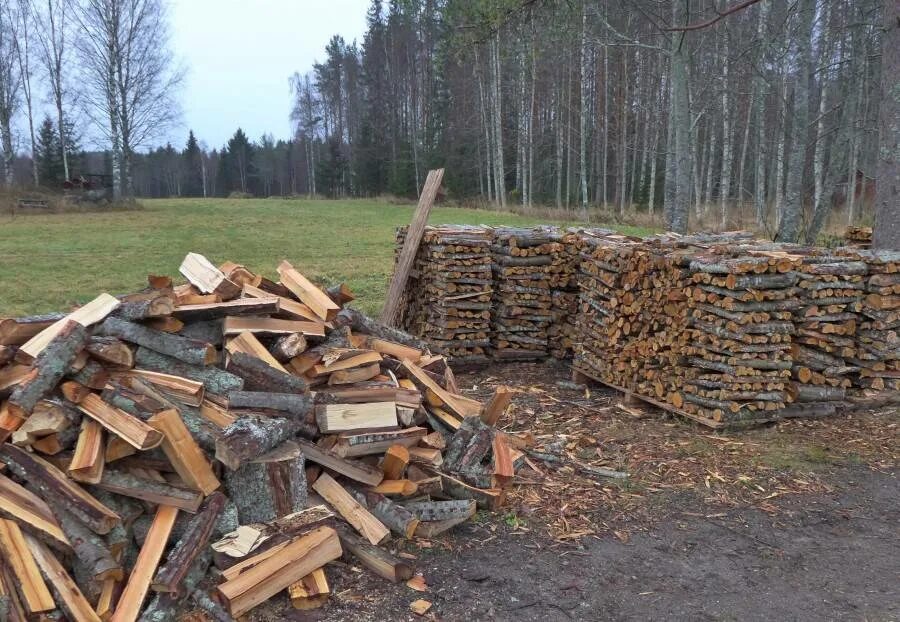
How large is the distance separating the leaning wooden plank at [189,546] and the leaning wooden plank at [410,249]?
486 cm

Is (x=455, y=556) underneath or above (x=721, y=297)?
underneath

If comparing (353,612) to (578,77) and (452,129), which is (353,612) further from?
(452,129)

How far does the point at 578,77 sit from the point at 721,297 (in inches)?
1114

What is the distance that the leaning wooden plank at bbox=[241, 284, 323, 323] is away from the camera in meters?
4.54

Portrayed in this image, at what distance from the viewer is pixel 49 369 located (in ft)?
11.5

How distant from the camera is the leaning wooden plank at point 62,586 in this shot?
2.96 metres

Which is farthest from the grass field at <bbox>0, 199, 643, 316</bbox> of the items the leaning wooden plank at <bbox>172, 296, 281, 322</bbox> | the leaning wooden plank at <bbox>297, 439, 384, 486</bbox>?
the leaning wooden plank at <bbox>297, 439, 384, 486</bbox>

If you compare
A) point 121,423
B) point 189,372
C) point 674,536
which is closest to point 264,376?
point 189,372

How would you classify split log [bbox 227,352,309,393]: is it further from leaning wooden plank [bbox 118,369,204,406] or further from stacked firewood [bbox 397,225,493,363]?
stacked firewood [bbox 397,225,493,363]

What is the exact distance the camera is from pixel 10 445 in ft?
11.2

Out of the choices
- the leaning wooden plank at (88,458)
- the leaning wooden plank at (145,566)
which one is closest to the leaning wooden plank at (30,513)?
the leaning wooden plank at (88,458)

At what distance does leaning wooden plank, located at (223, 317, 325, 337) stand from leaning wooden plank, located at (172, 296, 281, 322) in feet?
0.19

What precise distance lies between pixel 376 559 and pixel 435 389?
1.50 m

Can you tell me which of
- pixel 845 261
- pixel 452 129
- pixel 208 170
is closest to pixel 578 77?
pixel 452 129
